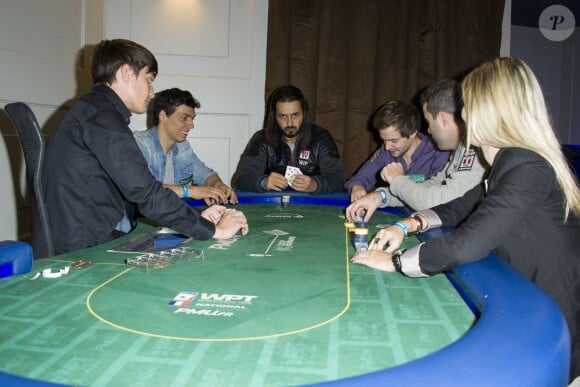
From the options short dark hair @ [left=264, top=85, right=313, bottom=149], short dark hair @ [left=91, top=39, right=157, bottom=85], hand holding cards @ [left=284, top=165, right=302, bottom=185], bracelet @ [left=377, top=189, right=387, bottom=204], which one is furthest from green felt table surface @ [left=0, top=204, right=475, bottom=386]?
short dark hair @ [left=264, top=85, right=313, bottom=149]

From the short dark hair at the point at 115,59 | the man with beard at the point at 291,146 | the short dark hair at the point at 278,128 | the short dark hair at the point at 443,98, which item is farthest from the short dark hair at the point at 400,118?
the short dark hair at the point at 115,59

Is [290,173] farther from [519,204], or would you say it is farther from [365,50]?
[519,204]

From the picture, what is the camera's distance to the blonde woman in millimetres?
1222

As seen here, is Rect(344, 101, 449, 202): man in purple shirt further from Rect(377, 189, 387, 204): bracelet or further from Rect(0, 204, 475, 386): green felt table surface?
Rect(0, 204, 475, 386): green felt table surface

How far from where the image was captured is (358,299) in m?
1.14

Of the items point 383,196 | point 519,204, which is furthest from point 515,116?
point 383,196

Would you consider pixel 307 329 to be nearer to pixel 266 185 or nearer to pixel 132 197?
pixel 132 197

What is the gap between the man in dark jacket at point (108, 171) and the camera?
1.67 metres

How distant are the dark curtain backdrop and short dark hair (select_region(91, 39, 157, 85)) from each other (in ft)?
7.44

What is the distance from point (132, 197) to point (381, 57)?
122 inches

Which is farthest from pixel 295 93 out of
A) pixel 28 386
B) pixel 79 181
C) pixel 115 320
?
pixel 28 386

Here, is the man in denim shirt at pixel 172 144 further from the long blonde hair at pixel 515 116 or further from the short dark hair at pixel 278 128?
the long blonde hair at pixel 515 116

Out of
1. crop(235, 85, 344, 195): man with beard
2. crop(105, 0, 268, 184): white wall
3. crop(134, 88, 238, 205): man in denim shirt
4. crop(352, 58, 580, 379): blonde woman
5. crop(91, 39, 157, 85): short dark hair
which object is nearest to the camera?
crop(352, 58, 580, 379): blonde woman

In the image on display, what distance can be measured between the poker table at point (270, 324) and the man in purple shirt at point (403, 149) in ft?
5.19
